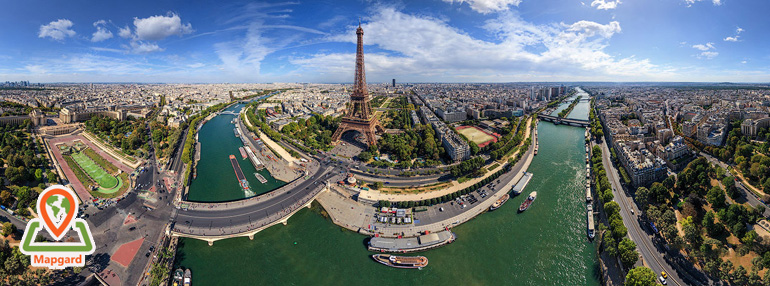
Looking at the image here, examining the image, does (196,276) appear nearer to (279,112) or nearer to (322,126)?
(322,126)

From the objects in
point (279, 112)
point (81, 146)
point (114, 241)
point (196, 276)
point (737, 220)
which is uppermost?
point (279, 112)

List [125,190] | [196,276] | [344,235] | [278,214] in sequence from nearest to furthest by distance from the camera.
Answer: [196,276]
[344,235]
[278,214]
[125,190]

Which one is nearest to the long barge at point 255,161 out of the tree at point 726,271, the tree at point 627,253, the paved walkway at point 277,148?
the paved walkway at point 277,148

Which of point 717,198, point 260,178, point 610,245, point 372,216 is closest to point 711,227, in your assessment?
point 717,198

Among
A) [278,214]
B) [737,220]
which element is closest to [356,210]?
[278,214]

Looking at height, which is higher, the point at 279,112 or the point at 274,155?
the point at 279,112

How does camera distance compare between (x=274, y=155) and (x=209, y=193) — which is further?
(x=274, y=155)

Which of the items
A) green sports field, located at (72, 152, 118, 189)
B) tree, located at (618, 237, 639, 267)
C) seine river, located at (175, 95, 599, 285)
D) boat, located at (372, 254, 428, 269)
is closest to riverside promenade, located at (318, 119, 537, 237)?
seine river, located at (175, 95, 599, 285)
